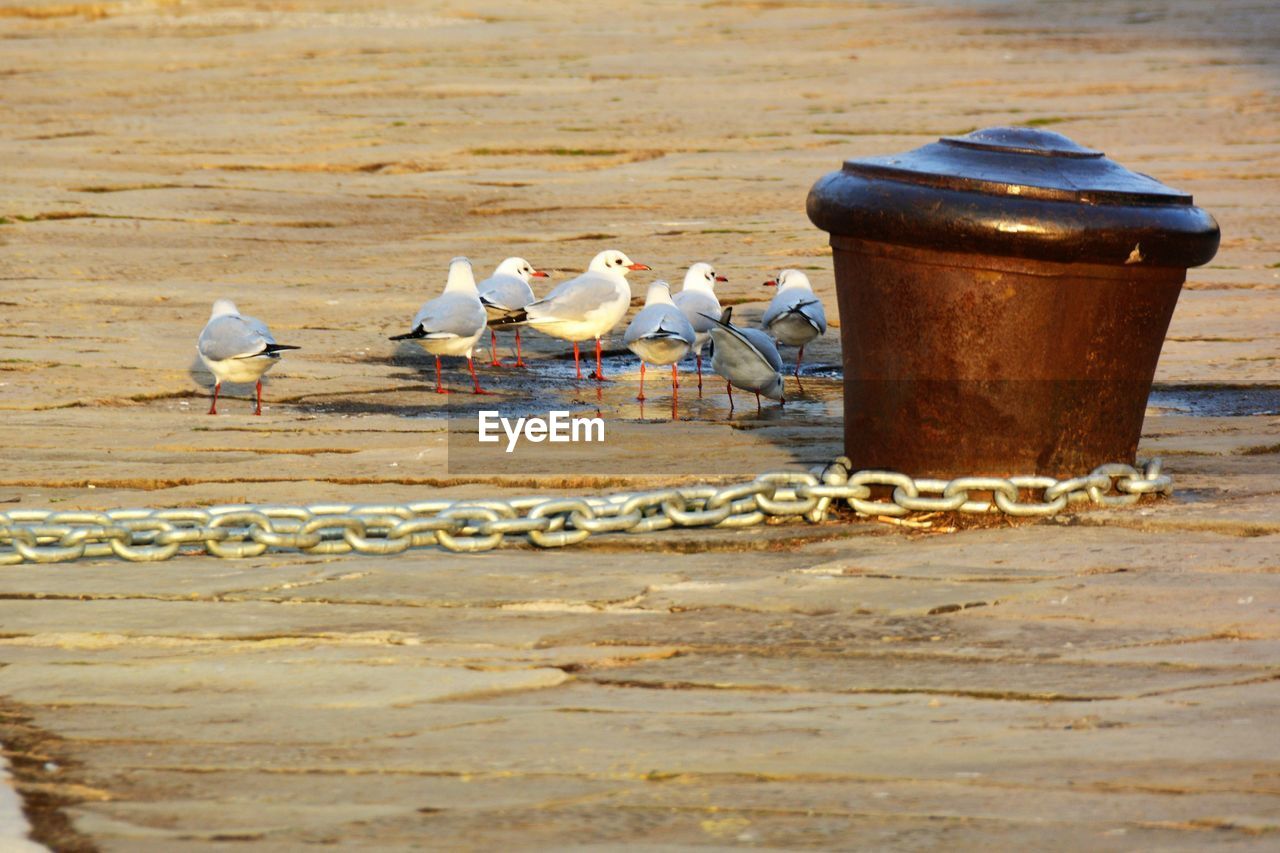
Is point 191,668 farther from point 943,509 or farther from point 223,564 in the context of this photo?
point 943,509

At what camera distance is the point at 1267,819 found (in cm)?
268

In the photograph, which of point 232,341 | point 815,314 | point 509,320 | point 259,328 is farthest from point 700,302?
point 232,341

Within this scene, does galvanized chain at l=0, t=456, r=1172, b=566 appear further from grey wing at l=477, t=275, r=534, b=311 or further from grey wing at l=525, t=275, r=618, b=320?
grey wing at l=477, t=275, r=534, b=311

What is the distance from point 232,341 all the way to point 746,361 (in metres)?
2.01

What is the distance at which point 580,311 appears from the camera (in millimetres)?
8070

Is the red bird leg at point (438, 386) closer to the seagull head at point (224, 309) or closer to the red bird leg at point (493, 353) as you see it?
the red bird leg at point (493, 353)

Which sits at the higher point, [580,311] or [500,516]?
[580,311]

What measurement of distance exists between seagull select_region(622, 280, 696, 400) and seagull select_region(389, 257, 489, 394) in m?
0.72

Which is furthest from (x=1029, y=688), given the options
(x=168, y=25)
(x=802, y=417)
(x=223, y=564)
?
(x=168, y=25)

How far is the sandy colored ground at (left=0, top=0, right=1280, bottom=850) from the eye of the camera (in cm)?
280

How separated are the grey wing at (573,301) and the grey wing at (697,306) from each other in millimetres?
328

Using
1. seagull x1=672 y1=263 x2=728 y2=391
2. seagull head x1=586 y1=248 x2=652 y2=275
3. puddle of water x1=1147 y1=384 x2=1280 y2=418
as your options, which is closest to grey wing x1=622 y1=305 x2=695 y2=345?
seagull x1=672 y1=263 x2=728 y2=391

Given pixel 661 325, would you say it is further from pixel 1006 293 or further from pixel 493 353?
pixel 1006 293

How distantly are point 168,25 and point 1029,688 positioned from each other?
17.8 metres
